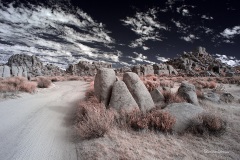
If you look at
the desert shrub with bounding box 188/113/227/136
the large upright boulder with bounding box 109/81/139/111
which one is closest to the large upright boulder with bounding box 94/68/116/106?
the large upright boulder with bounding box 109/81/139/111

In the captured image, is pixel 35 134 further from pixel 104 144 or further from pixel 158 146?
pixel 158 146

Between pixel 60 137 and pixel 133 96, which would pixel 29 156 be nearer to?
pixel 60 137

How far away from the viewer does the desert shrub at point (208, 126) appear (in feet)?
21.5

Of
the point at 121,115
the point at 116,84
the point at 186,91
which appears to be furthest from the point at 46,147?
the point at 186,91

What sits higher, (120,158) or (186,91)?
(186,91)

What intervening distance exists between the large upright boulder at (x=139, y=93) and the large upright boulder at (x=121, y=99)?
0.50 meters

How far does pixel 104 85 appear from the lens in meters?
9.09

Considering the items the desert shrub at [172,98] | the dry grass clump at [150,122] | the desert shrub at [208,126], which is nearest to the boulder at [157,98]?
the desert shrub at [172,98]

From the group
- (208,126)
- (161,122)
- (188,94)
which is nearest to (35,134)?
(161,122)

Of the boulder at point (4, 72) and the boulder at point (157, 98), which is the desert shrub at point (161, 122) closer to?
the boulder at point (157, 98)

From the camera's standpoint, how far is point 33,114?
Result: 337 inches

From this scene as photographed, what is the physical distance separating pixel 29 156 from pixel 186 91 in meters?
9.45

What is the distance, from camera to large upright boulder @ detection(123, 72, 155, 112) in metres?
8.82

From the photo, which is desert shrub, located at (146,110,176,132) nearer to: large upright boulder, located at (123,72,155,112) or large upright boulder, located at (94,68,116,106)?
large upright boulder, located at (123,72,155,112)
